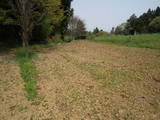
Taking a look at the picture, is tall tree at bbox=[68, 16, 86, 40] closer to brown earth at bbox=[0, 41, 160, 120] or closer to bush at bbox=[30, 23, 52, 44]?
bush at bbox=[30, 23, 52, 44]

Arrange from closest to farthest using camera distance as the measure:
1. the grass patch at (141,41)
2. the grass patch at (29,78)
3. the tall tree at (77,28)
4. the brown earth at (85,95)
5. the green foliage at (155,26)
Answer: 1. the brown earth at (85,95)
2. the grass patch at (29,78)
3. the grass patch at (141,41)
4. the tall tree at (77,28)
5. the green foliage at (155,26)

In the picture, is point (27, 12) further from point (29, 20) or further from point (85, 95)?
point (85, 95)

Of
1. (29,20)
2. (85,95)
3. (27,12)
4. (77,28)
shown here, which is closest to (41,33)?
(29,20)

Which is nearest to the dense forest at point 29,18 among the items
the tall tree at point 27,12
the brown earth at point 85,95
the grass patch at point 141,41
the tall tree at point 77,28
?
the tall tree at point 27,12

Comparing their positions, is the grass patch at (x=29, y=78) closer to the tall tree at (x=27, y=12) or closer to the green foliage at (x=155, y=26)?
the tall tree at (x=27, y=12)

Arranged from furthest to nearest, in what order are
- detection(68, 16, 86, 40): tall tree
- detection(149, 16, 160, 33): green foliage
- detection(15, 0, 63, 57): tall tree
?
detection(149, 16, 160, 33): green foliage
detection(68, 16, 86, 40): tall tree
detection(15, 0, 63, 57): tall tree

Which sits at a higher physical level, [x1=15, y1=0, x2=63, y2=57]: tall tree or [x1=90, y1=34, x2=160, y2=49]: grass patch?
[x1=15, y1=0, x2=63, y2=57]: tall tree

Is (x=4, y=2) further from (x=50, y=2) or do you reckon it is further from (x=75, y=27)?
(x=75, y=27)

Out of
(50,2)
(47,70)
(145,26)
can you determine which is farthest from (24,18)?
(145,26)

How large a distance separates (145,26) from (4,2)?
4079 cm

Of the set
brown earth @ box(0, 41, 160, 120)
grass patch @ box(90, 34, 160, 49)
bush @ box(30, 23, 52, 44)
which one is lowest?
brown earth @ box(0, 41, 160, 120)

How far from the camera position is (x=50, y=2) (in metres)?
7.85

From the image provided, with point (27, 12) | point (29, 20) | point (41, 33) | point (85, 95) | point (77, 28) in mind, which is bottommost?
point (85, 95)

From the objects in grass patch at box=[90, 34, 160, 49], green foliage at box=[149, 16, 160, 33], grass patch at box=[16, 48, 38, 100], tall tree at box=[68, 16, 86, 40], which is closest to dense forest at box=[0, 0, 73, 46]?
grass patch at box=[16, 48, 38, 100]
